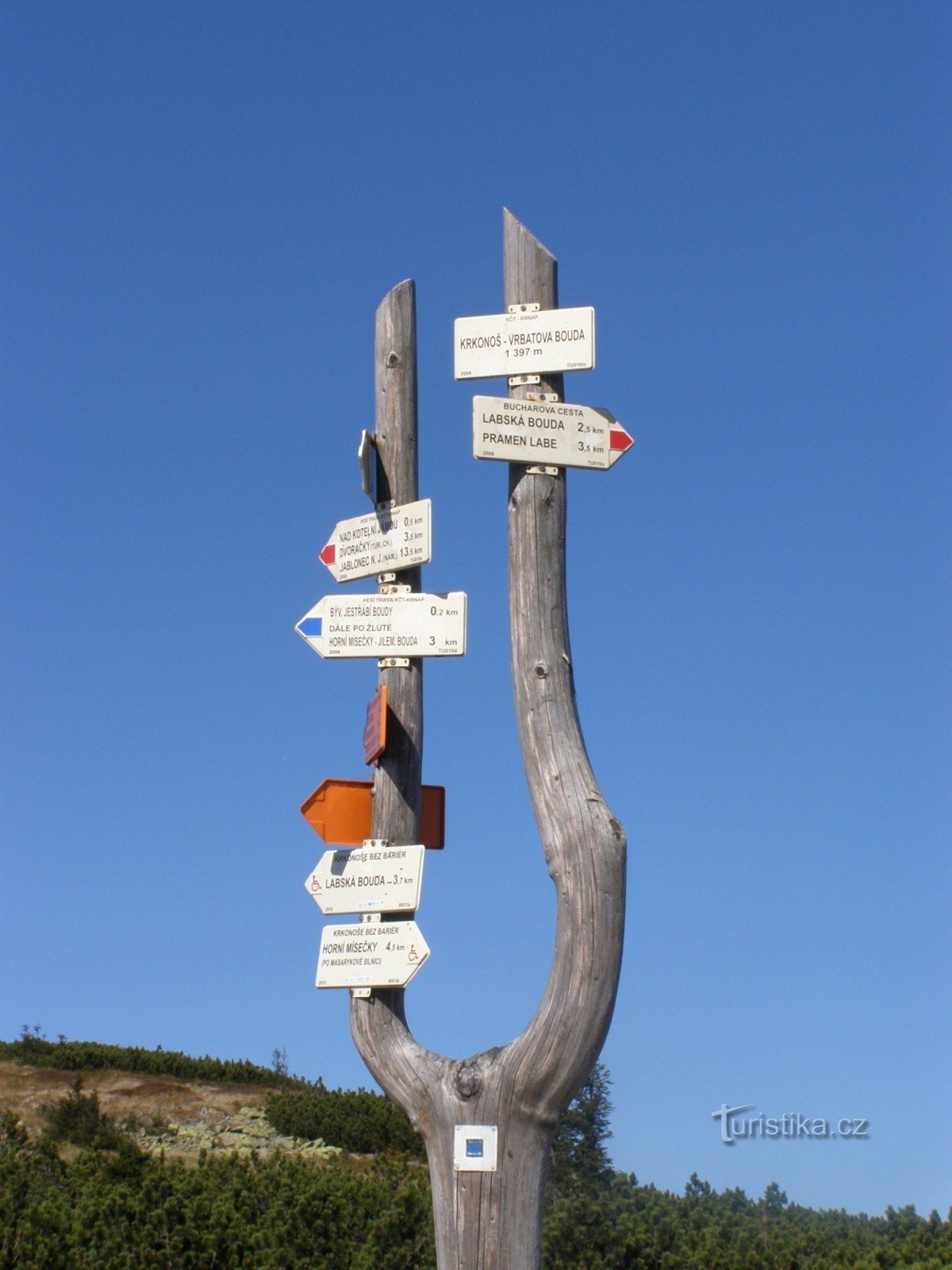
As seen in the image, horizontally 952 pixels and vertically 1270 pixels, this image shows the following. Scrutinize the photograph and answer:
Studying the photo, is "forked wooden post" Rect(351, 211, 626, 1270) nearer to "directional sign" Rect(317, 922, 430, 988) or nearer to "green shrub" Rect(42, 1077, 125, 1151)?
"directional sign" Rect(317, 922, 430, 988)

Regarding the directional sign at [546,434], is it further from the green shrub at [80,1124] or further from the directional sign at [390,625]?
the green shrub at [80,1124]

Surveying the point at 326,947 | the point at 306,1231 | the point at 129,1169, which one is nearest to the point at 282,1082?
the point at 129,1169

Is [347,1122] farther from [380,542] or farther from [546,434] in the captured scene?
[546,434]

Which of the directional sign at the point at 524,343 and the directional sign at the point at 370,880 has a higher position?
the directional sign at the point at 524,343

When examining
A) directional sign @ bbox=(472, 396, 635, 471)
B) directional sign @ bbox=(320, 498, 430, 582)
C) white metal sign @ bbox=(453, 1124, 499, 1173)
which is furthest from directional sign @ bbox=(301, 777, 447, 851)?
directional sign @ bbox=(472, 396, 635, 471)

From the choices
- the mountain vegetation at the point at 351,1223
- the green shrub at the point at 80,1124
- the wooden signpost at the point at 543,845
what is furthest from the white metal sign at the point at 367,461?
the green shrub at the point at 80,1124

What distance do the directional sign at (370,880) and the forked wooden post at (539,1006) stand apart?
13.8 inches

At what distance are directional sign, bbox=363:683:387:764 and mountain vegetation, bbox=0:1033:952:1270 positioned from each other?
5079 millimetres

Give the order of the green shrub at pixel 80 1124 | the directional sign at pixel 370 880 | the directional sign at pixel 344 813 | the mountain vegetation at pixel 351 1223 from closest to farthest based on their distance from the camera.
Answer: the directional sign at pixel 370 880 < the directional sign at pixel 344 813 < the mountain vegetation at pixel 351 1223 < the green shrub at pixel 80 1124

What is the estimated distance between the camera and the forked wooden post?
444 cm

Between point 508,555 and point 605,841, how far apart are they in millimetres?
1215

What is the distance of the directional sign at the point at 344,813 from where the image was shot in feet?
17.3

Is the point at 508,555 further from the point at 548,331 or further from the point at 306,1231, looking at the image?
the point at 306,1231

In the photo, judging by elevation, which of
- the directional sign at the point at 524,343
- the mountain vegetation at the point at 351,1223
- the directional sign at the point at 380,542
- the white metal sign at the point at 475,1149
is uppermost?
the directional sign at the point at 524,343
